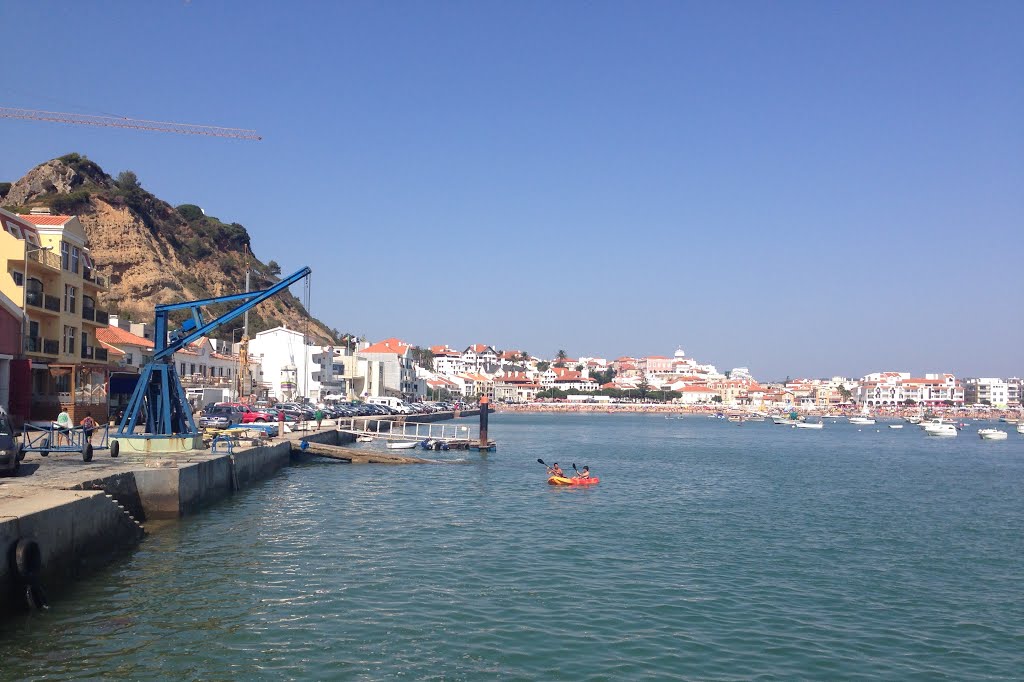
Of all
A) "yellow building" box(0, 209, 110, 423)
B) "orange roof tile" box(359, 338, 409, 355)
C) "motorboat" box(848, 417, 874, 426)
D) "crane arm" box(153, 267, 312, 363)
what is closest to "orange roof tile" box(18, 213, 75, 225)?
"yellow building" box(0, 209, 110, 423)

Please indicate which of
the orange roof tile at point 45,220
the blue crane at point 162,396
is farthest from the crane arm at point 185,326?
the orange roof tile at point 45,220

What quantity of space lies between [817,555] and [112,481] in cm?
2109

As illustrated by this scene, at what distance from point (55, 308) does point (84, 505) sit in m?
28.4

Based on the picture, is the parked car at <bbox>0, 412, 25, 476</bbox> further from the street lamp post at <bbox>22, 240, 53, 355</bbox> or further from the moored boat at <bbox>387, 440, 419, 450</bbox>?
the moored boat at <bbox>387, 440, 419, 450</bbox>

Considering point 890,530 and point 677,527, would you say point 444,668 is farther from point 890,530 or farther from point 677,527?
point 890,530

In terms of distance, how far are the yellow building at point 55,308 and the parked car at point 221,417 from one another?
5576 millimetres

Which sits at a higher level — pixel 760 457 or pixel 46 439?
pixel 46 439

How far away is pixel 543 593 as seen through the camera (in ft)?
61.8

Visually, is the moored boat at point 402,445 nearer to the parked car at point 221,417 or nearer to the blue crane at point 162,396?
the parked car at point 221,417

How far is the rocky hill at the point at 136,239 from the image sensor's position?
101562 millimetres

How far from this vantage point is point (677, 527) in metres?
28.6

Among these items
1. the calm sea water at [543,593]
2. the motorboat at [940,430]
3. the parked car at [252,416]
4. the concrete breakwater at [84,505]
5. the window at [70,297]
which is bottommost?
the motorboat at [940,430]

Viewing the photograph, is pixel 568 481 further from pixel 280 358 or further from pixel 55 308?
pixel 280 358

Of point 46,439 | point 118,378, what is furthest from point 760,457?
point 46,439
